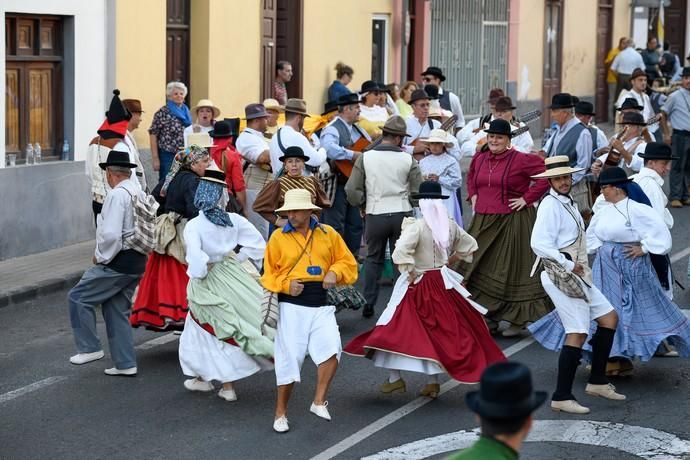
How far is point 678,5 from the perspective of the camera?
3991cm

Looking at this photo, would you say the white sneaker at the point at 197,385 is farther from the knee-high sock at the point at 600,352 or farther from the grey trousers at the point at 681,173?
the grey trousers at the point at 681,173

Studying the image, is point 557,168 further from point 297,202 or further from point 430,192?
point 297,202

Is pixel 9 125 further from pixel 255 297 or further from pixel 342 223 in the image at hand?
pixel 255 297

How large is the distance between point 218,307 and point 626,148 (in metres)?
6.03

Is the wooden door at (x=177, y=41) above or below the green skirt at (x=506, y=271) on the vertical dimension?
above

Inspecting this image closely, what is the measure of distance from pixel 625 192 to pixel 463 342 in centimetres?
160

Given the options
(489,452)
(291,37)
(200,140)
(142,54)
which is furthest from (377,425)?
(291,37)

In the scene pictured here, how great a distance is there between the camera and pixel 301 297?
29.8 ft

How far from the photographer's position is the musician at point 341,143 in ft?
46.3

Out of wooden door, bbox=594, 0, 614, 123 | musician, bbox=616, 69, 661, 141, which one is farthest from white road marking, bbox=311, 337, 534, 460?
wooden door, bbox=594, 0, 614, 123

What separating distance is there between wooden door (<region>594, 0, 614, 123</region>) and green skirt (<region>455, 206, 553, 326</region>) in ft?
75.4

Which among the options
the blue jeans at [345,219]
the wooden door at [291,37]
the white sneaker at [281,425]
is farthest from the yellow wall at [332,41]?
the white sneaker at [281,425]

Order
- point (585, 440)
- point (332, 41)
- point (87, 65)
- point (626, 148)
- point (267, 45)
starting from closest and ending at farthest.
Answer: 1. point (585, 440)
2. point (626, 148)
3. point (87, 65)
4. point (267, 45)
5. point (332, 41)

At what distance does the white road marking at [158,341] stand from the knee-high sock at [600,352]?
367 cm
